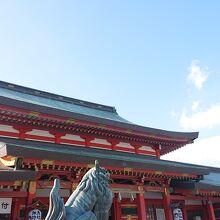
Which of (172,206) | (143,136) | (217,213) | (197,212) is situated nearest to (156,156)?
(143,136)

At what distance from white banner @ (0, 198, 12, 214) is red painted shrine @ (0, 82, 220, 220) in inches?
0.7

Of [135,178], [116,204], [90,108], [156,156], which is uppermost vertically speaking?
[90,108]

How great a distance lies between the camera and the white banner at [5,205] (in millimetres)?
8711

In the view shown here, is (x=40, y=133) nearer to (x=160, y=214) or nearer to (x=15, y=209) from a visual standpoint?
(x=15, y=209)

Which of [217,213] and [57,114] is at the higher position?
[57,114]

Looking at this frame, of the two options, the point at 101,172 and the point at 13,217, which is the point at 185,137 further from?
the point at 101,172

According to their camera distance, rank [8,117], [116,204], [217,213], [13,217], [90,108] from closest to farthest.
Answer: [13,217] < [8,117] < [116,204] < [217,213] < [90,108]

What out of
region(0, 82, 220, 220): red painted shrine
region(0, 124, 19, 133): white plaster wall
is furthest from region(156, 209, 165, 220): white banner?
region(0, 124, 19, 133): white plaster wall

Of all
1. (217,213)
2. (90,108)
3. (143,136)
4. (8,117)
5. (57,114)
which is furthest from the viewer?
(90,108)

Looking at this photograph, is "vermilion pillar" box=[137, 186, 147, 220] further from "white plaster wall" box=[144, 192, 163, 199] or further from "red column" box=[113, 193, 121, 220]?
"white plaster wall" box=[144, 192, 163, 199]

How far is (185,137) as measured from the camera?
52.5 feet

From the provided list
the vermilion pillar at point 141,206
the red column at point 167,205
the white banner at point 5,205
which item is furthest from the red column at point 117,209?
the white banner at point 5,205

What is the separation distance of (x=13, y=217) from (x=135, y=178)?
5006mm

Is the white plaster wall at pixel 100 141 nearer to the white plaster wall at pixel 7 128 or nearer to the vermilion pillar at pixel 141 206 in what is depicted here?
the vermilion pillar at pixel 141 206
